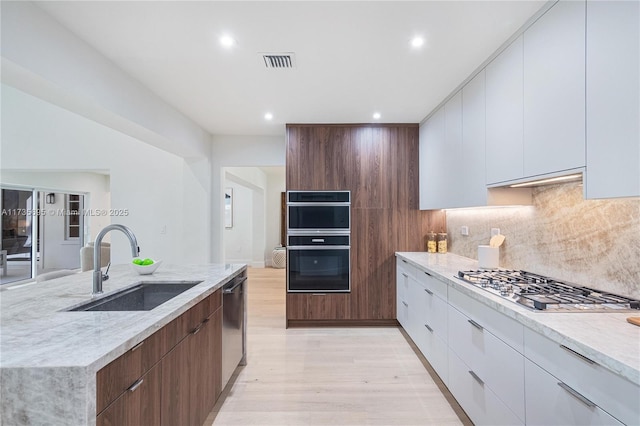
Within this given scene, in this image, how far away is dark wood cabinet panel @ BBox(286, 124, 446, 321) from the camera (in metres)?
3.63

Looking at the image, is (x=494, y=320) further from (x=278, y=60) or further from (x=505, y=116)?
(x=278, y=60)

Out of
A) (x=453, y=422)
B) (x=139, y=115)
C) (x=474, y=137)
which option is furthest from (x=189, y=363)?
(x=474, y=137)

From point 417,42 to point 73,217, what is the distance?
846cm

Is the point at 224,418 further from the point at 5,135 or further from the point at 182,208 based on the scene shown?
the point at 5,135

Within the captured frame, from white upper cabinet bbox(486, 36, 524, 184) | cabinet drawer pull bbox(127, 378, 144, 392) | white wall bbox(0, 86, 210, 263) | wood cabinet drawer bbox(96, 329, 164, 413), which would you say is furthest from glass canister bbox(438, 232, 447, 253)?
white wall bbox(0, 86, 210, 263)

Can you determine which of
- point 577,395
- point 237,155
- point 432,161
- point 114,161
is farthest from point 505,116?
point 114,161

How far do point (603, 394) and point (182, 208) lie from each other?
449 centimetres

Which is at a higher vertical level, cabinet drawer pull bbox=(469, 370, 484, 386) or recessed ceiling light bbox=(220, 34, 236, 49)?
recessed ceiling light bbox=(220, 34, 236, 49)

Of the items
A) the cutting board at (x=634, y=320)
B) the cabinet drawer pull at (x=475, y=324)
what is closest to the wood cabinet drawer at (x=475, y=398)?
the cabinet drawer pull at (x=475, y=324)

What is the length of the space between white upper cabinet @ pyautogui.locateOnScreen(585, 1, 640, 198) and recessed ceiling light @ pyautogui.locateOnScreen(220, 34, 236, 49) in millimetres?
1914

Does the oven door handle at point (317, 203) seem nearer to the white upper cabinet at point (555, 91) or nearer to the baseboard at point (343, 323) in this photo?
the baseboard at point (343, 323)

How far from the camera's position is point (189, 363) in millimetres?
1589

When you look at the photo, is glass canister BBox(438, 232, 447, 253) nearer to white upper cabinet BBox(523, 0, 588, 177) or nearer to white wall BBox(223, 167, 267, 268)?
white upper cabinet BBox(523, 0, 588, 177)

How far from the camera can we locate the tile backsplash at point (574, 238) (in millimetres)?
1464
